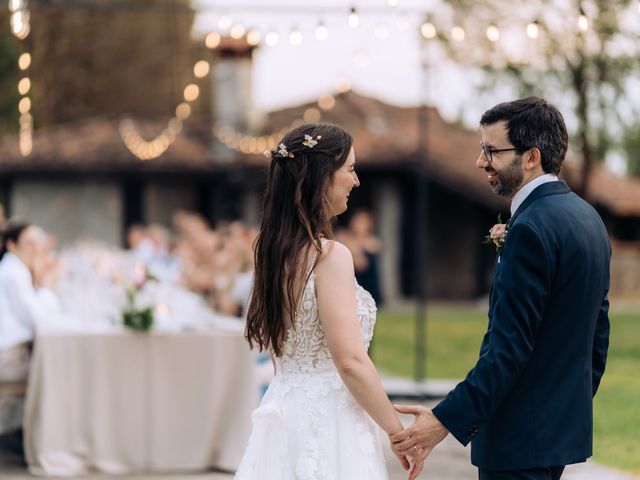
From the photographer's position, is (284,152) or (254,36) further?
(254,36)

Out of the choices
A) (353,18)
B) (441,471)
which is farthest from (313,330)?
(353,18)

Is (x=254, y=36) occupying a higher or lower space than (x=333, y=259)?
higher

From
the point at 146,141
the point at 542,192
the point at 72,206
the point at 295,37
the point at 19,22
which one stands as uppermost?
the point at 19,22

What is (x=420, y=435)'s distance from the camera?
11.4 feet

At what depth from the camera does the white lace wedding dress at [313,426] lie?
3570 millimetres

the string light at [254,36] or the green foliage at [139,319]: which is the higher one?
the string light at [254,36]

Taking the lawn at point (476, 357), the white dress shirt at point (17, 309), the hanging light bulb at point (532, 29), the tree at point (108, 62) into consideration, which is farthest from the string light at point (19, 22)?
the tree at point (108, 62)

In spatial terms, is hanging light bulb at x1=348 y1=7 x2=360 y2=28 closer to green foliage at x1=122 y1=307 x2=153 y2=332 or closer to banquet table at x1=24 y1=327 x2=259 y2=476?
banquet table at x1=24 y1=327 x2=259 y2=476

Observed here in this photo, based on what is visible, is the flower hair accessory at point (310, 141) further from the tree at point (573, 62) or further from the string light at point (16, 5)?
the tree at point (573, 62)

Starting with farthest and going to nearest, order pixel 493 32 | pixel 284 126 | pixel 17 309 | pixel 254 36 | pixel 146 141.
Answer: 1. pixel 284 126
2. pixel 146 141
3. pixel 254 36
4. pixel 493 32
5. pixel 17 309

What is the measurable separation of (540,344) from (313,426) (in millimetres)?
819

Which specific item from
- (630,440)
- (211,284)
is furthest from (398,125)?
(630,440)

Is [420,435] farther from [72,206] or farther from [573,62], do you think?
[72,206]

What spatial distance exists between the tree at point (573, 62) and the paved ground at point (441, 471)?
52.7 feet
